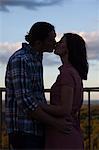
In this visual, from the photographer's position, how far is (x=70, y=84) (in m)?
3.10

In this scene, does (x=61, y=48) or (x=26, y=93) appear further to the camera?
(x=61, y=48)

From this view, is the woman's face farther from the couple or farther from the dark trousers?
the dark trousers

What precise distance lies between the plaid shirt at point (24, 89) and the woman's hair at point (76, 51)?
0.21 m

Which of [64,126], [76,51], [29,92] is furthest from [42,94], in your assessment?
[76,51]

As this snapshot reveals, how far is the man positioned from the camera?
10.0ft

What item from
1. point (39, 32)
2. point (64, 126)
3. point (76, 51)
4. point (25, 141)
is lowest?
point (25, 141)

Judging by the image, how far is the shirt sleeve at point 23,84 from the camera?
3.04m

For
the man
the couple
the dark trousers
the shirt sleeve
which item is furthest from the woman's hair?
Answer: the dark trousers

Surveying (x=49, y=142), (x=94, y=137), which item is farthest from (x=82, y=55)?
(x=94, y=137)

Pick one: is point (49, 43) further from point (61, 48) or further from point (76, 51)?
point (76, 51)

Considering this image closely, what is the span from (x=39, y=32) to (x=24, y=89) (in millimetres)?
406

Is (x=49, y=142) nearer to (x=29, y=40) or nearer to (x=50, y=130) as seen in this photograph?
(x=50, y=130)

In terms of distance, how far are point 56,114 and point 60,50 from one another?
1.43ft

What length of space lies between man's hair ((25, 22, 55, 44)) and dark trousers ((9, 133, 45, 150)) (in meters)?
0.63
